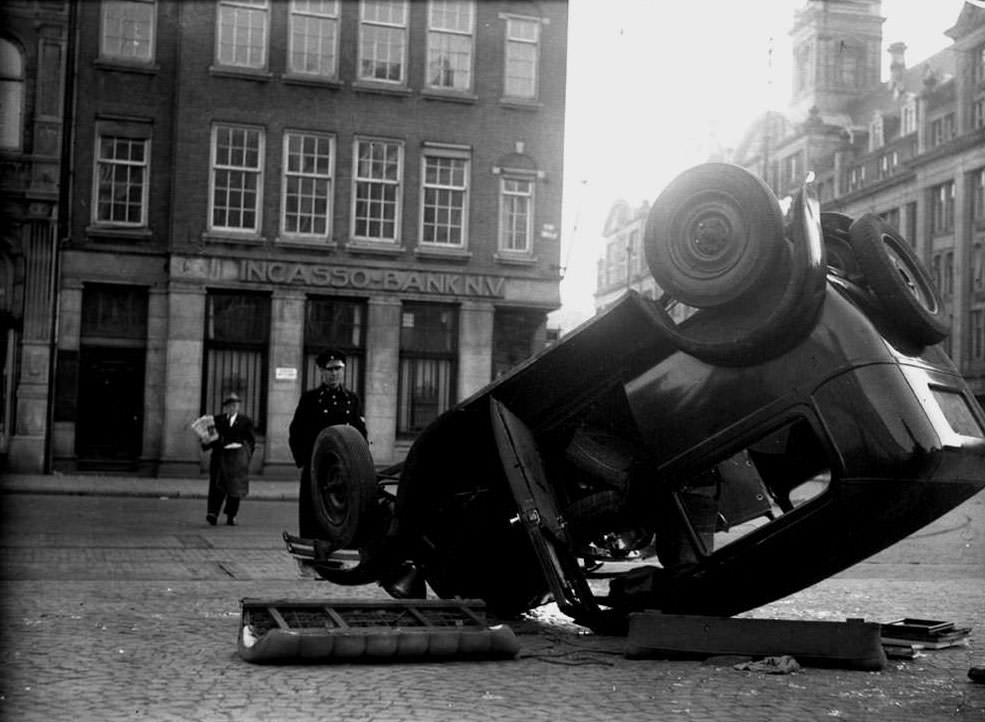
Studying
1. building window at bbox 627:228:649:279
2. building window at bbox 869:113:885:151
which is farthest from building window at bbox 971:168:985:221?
building window at bbox 627:228:649:279

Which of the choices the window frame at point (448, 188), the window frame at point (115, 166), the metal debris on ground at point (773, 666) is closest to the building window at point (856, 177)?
the window frame at point (448, 188)

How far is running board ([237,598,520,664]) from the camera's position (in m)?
6.34

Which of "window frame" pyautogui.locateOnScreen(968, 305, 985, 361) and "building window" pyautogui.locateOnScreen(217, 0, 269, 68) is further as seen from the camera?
"window frame" pyautogui.locateOnScreen(968, 305, 985, 361)

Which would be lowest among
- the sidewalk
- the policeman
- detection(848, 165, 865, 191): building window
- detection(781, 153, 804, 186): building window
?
the sidewalk

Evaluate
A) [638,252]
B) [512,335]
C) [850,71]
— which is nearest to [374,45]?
[512,335]

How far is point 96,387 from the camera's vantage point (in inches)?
1154

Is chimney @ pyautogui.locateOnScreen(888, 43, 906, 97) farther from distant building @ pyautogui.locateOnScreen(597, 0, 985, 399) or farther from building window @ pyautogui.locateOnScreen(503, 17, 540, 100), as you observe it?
building window @ pyautogui.locateOnScreen(503, 17, 540, 100)

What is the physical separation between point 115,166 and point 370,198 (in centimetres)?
570

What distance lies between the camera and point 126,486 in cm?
2531

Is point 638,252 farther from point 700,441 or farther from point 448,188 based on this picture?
point 700,441

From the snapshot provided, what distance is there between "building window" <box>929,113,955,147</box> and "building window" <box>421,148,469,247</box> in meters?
34.0

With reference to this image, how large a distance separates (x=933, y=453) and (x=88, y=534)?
11.2 metres

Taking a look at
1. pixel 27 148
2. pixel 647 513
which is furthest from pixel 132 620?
pixel 27 148

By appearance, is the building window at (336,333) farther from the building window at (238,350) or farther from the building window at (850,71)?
the building window at (850,71)
